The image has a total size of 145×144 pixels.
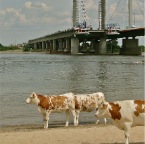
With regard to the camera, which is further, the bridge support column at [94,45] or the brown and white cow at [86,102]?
the bridge support column at [94,45]

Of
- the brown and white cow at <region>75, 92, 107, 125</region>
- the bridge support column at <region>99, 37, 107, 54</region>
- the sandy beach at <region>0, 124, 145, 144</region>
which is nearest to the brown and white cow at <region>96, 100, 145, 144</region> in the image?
the sandy beach at <region>0, 124, 145, 144</region>

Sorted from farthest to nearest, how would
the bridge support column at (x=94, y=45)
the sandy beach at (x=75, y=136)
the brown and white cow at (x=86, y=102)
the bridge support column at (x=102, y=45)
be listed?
the bridge support column at (x=94, y=45)
the bridge support column at (x=102, y=45)
the brown and white cow at (x=86, y=102)
the sandy beach at (x=75, y=136)

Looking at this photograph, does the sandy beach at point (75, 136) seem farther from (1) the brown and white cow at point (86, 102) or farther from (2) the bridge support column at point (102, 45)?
(2) the bridge support column at point (102, 45)

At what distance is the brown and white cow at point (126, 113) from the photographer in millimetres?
10953

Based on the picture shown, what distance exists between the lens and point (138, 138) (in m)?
12.4

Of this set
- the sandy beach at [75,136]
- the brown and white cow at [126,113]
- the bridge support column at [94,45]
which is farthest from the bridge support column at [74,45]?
the brown and white cow at [126,113]

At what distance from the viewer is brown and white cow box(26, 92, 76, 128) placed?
15.5 metres

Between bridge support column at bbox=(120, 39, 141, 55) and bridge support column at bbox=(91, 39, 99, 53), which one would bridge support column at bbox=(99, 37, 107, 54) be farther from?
bridge support column at bbox=(91, 39, 99, 53)

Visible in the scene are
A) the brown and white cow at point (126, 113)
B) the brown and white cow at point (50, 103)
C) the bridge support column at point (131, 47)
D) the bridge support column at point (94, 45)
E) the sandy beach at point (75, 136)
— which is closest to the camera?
the brown and white cow at point (126, 113)

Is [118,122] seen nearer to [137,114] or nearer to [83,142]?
[137,114]

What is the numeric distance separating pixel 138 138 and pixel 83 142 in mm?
1566

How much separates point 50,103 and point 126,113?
16.6 ft

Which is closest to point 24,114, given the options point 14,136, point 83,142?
point 14,136

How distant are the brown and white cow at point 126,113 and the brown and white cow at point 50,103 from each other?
4508mm
